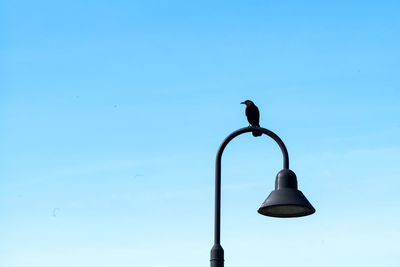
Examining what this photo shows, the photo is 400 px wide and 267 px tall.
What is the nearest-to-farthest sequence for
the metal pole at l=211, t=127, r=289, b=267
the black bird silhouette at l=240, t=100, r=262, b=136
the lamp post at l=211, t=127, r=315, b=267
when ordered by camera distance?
the metal pole at l=211, t=127, r=289, b=267
the lamp post at l=211, t=127, r=315, b=267
the black bird silhouette at l=240, t=100, r=262, b=136

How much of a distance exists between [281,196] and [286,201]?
0.13 m

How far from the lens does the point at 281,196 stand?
384 inches

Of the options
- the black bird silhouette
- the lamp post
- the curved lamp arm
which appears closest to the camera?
the curved lamp arm

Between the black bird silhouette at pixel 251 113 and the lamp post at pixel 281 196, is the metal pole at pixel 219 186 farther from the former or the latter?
the black bird silhouette at pixel 251 113

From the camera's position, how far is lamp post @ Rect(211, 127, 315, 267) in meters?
9.59

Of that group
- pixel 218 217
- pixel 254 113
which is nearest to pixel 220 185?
pixel 218 217

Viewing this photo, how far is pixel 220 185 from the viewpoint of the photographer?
9578mm

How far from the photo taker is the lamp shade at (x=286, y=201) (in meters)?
9.66

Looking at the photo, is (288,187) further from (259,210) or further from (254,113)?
(254,113)

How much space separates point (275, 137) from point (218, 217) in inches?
55.0

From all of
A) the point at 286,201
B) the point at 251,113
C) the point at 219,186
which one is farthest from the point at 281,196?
the point at 251,113

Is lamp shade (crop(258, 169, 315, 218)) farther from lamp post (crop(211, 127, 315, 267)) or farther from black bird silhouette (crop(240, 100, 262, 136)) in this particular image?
black bird silhouette (crop(240, 100, 262, 136))

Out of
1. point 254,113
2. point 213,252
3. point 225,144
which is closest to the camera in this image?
point 213,252

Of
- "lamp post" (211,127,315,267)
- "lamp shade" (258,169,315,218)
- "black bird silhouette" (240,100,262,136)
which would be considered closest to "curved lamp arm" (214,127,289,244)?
"lamp post" (211,127,315,267)
